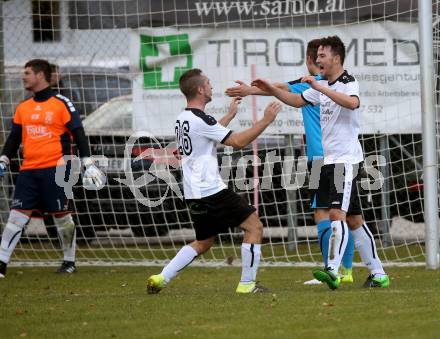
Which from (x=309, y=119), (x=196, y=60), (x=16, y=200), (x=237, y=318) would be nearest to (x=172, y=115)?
(x=196, y=60)

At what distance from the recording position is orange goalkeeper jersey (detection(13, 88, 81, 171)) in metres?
10.6

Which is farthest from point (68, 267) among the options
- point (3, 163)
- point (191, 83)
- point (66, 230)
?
point (191, 83)

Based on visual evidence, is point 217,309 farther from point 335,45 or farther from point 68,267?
point 68,267

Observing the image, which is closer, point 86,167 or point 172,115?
point 86,167

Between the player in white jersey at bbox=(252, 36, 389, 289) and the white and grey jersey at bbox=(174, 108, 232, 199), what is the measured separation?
52 cm

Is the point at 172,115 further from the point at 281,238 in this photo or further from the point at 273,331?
the point at 273,331

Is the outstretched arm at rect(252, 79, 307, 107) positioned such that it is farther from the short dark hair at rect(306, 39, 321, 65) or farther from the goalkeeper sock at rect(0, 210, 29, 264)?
the goalkeeper sock at rect(0, 210, 29, 264)

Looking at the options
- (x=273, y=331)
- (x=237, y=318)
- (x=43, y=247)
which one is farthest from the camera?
(x=43, y=247)

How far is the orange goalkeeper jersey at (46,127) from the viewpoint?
1057 cm

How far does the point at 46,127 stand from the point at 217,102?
2342 mm

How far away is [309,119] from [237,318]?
2.87 metres

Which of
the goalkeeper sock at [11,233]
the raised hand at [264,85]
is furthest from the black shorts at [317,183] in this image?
the goalkeeper sock at [11,233]

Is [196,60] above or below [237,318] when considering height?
above

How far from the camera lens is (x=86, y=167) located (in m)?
10.4
